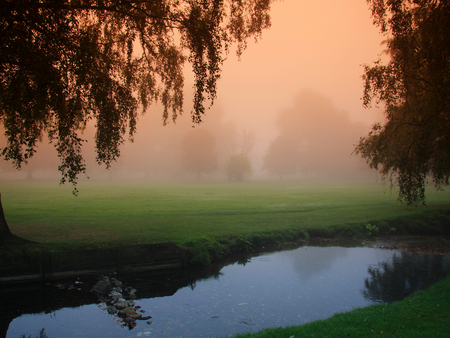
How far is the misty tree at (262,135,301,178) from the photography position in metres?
98.2

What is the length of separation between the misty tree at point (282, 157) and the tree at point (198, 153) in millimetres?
19148

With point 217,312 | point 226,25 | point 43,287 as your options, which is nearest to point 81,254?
point 43,287

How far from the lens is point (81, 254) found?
43.0 feet

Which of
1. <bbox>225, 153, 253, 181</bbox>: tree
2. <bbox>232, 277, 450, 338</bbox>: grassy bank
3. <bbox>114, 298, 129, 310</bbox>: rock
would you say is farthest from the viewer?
<bbox>225, 153, 253, 181</bbox>: tree

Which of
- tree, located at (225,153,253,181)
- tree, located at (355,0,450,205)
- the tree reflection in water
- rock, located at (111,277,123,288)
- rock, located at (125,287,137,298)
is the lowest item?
the tree reflection in water

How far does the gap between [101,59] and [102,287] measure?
29.1ft

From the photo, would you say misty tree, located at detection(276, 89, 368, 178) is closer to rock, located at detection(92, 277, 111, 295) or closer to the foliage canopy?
the foliage canopy

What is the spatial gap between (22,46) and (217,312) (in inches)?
410

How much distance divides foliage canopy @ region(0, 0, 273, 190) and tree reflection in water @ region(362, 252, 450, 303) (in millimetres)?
9644

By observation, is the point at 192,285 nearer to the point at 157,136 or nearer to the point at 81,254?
the point at 81,254

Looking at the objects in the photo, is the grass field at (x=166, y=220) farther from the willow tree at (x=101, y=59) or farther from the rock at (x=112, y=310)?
the willow tree at (x=101, y=59)

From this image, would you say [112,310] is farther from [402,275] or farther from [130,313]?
[402,275]

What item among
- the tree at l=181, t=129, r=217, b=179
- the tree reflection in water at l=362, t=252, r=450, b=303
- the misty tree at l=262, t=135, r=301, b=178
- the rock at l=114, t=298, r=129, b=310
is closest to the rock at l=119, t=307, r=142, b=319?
the rock at l=114, t=298, r=129, b=310

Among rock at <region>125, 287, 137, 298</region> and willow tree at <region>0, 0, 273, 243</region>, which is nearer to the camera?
willow tree at <region>0, 0, 273, 243</region>
